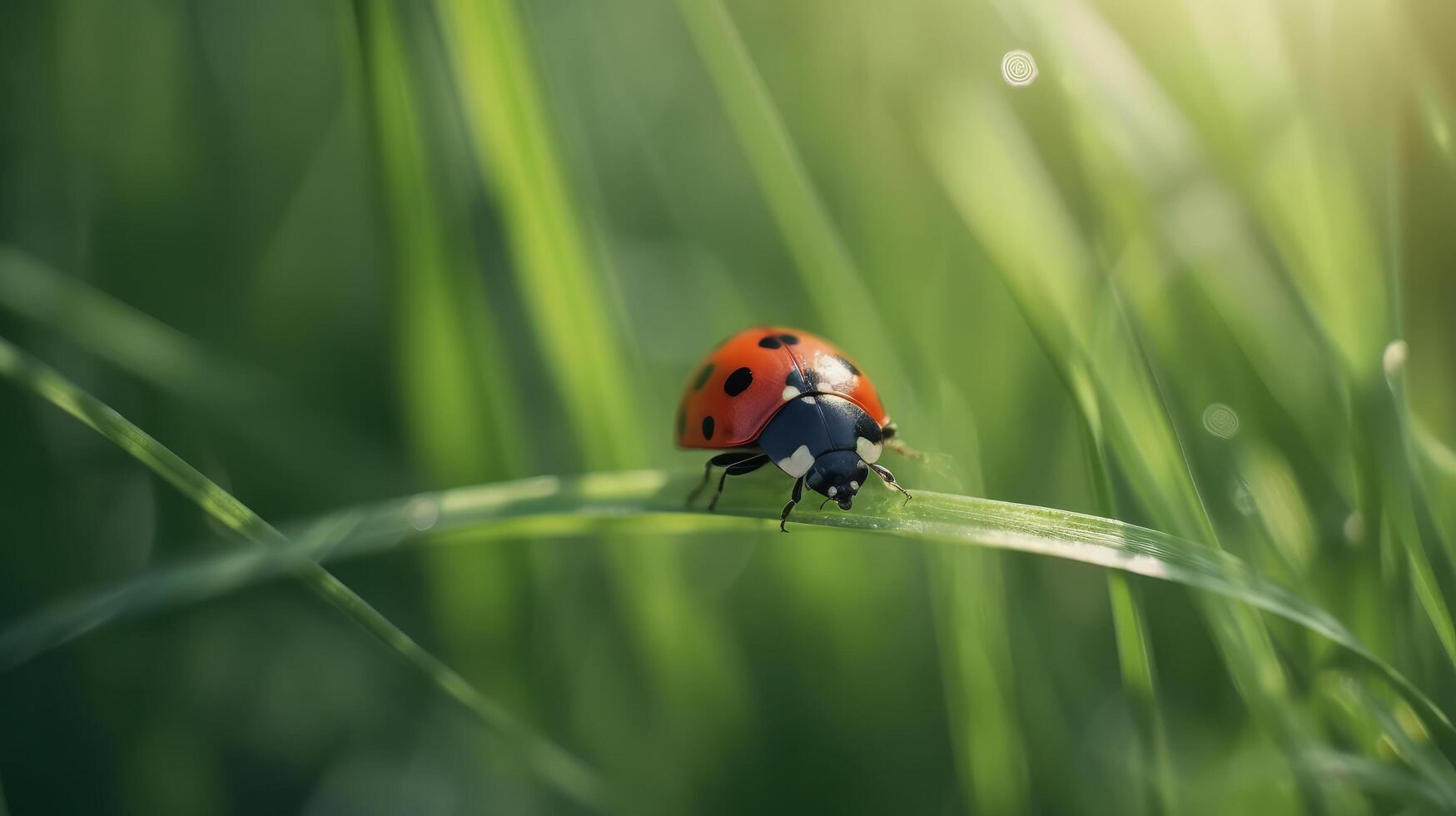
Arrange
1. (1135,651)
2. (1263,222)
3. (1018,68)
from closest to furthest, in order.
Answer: (1135,651) → (1263,222) → (1018,68)

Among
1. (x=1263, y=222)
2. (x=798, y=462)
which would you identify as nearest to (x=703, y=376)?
(x=798, y=462)

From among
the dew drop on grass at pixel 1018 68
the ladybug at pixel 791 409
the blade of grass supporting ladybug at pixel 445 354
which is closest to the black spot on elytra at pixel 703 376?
the ladybug at pixel 791 409

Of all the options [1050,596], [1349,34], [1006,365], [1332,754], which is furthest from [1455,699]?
[1349,34]

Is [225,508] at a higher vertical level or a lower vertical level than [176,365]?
lower

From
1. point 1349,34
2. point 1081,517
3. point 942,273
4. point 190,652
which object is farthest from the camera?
point 942,273

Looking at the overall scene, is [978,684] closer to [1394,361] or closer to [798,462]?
[798,462]

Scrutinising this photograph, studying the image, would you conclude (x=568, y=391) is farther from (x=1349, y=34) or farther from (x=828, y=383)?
(x=1349, y=34)

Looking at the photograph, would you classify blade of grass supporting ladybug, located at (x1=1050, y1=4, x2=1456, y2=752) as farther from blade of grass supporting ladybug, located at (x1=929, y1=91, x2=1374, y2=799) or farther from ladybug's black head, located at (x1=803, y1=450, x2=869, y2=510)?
ladybug's black head, located at (x1=803, y1=450, x2=869, y2=510)
